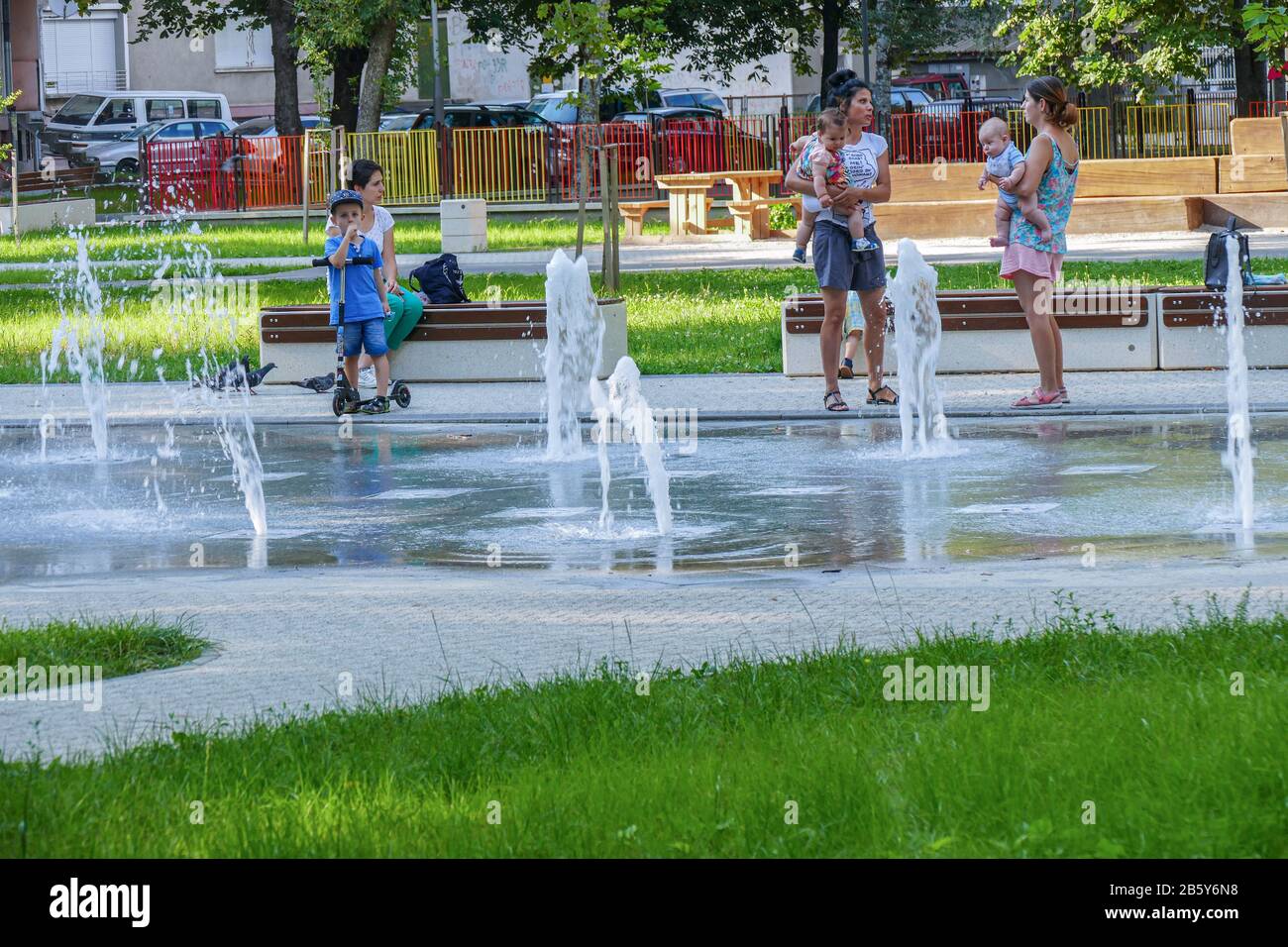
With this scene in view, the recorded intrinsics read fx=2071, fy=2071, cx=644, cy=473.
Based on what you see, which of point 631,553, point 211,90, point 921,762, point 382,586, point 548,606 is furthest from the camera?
point 211,90

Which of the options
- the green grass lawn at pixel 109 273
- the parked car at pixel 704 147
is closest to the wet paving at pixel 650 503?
the green grass lawn at pixel 109 273

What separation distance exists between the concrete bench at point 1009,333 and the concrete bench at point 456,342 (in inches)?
62.0

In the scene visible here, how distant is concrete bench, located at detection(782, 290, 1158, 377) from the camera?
15188 millimetres

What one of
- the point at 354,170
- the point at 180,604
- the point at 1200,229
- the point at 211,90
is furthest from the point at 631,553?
the point at 211,90

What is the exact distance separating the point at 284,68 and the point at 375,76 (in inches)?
259

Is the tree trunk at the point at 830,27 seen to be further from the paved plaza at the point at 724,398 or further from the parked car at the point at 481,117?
the paved plaza at the point at 724,398

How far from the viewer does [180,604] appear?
8.06 m

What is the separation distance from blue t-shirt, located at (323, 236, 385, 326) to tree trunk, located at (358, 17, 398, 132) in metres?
29.1

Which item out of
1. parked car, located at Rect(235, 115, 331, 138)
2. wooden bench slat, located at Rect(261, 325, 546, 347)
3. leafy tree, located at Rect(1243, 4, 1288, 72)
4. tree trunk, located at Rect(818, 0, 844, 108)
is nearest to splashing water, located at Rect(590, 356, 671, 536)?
wooden bench slat, located at Rect(261, 325, 546, 347)

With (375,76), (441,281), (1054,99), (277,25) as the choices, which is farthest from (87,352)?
(277,25)

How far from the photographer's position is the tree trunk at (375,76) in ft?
141

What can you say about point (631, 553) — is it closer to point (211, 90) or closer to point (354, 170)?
point (354, 170)
